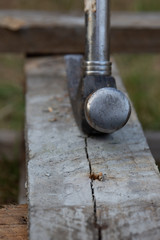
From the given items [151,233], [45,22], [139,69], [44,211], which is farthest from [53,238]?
[139,69]

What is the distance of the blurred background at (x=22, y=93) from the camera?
2.58 meters

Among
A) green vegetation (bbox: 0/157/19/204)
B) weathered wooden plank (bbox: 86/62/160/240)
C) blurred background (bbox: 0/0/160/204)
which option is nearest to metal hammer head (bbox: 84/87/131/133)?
weathered wooden plank (bbox: 86/62/160/240)

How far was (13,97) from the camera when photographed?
3.51 metres

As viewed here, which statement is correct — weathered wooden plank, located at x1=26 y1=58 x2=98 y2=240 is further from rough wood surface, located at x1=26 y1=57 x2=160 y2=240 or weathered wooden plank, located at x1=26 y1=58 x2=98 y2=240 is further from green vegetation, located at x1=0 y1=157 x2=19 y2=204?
green vegetation, located at x1=0 y1=157 x2=19 y2=204

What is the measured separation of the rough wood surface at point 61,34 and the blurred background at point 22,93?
11.4 inches

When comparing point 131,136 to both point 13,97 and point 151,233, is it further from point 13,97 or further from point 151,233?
point 13,97

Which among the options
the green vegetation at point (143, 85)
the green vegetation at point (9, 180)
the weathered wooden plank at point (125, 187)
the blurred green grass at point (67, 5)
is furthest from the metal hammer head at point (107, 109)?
the blurred green grass at point (67, 5)

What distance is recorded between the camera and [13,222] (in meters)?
1.13

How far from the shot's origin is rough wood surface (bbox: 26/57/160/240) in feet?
3.31

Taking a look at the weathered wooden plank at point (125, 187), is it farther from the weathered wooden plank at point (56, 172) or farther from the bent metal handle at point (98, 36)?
the bent metal handle at point (98, 36)

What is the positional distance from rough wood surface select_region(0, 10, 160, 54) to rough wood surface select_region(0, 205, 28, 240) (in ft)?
3.91

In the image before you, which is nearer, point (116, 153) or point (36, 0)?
point (116, 153)

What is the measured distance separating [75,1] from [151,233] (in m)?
3.89

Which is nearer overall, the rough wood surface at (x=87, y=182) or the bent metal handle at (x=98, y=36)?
the rough wood surface at (x=87, y=182)
